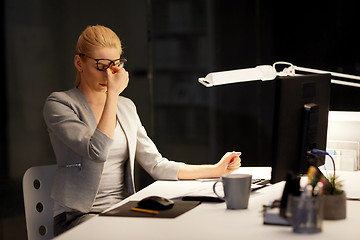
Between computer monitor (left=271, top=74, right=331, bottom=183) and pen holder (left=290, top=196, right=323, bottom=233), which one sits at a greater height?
computer monitor (left=271, top=74, right=331, bottom=183)

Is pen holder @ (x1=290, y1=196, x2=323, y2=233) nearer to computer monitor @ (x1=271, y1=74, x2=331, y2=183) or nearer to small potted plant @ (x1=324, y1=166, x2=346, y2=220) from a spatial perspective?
small potted plant @ (x1=324, y1=166, x2=346, y2=220)

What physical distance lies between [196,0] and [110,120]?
2536 mm

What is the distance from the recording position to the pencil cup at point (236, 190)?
2014 mm

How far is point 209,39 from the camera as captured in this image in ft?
16.0

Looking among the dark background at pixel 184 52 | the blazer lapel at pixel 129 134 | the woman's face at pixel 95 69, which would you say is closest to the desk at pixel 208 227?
the blazer lapel at pixel 129 134

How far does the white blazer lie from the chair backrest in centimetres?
8

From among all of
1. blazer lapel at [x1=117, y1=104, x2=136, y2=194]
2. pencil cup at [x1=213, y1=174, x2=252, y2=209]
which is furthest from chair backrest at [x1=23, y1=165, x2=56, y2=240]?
pencil cup at [x1=213, y1=174, x2=252, y2=209]

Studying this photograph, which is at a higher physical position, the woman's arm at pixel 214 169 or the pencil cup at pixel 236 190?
the pencil cup at pixel 236 190

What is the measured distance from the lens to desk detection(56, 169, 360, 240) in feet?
5.66

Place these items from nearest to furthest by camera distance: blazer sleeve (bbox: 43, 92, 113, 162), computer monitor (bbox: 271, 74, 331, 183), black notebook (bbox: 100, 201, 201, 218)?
black notebook (bbox: 100, 201, 201, 218)
computer monitor (bbox: 271, 74, 331, 183)
blazer sleeve (bbox: 43, 92, 113, 162)

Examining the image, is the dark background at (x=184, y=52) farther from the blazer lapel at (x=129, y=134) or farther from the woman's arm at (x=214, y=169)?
the woman's arm at (x=214, y=169)

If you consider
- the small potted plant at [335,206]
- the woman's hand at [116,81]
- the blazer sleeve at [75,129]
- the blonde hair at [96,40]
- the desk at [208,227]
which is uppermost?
the blonde hair at [96,40]

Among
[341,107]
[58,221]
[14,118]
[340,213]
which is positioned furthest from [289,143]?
[341,107]

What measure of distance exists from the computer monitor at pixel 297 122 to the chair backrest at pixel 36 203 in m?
Answer: 1.04
